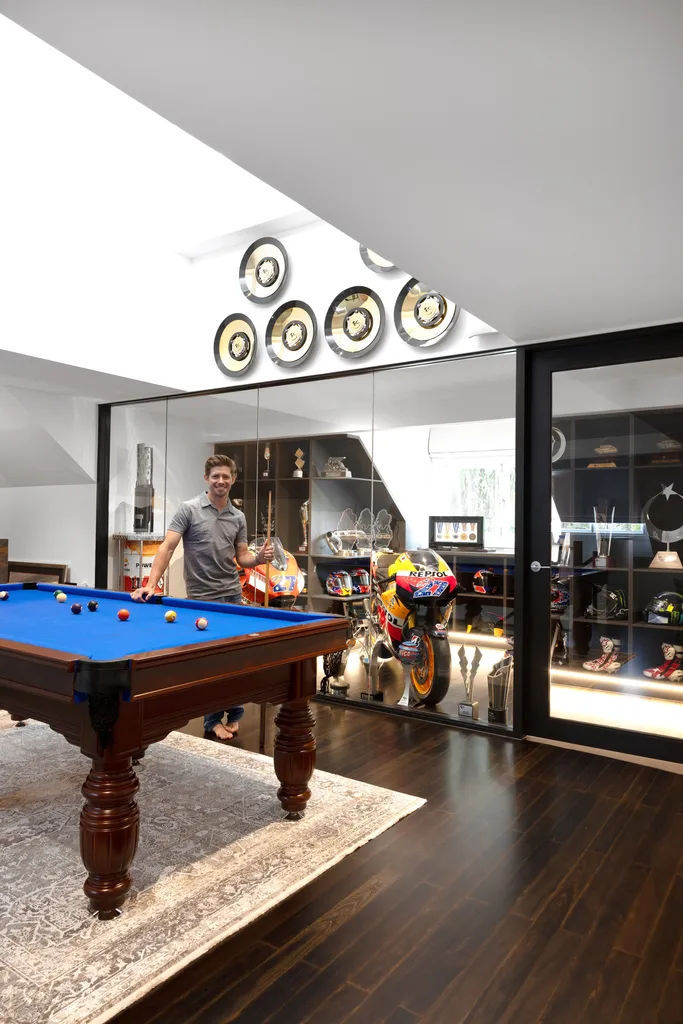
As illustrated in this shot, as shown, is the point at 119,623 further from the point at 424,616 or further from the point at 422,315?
the point at 422,315

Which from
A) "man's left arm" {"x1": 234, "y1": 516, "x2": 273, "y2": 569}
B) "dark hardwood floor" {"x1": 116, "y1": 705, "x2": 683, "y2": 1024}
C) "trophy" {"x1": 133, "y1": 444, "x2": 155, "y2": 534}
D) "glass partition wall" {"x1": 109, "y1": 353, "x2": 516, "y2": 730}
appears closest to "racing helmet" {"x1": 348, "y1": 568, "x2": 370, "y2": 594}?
"glass partition wall" {"x1": 109, "y1": 353, "x2": 516, "y2": 730}

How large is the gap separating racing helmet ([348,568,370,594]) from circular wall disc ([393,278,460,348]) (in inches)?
63.5

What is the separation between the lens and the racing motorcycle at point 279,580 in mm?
5371

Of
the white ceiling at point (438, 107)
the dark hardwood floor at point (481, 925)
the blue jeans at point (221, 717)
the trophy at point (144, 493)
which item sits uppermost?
the white ceiling at point (438, 107)

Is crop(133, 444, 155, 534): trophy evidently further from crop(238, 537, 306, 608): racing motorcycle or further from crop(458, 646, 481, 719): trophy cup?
crop(458, 646, 481, 719): trophy cup

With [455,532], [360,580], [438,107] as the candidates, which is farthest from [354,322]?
[438,107]

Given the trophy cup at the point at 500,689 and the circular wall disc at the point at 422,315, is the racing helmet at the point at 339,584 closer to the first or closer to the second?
the trophy cup at the point at 500,689

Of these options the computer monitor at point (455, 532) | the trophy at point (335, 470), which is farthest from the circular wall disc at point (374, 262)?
the computer monitor at point (455, 532)

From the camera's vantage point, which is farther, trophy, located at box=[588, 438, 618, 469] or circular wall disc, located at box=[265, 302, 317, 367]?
circular wall disc, located at box=[265, 302, 317, 367]

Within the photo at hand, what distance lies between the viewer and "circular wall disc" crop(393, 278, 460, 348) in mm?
4673

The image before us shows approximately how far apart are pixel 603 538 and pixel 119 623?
2.74 metres

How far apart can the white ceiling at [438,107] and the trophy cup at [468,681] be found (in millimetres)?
2471

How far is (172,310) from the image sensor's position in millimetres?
6098

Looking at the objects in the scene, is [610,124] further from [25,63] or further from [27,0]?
[25,63]
